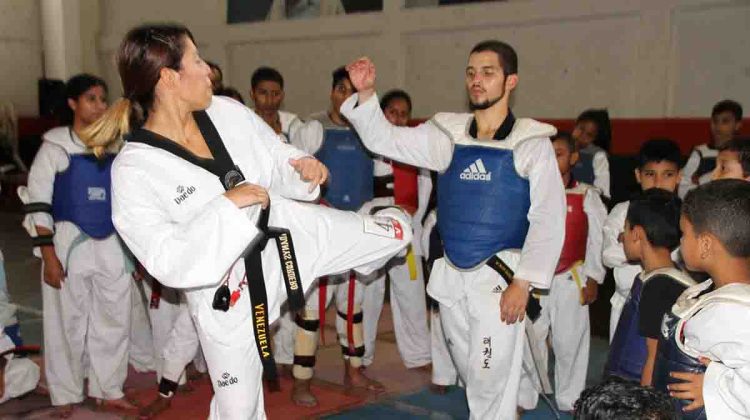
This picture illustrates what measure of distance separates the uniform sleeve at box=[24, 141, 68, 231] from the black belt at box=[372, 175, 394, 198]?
1982mm

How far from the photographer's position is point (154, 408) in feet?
15.1

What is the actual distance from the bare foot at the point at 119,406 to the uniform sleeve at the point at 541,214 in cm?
261

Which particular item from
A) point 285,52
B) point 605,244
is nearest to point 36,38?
point 285,52

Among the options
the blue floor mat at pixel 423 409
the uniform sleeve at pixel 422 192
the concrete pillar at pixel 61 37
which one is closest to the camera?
the blue floor mat at pixel 423 409

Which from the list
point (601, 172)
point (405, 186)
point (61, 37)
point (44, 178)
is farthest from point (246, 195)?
point (61, 37)

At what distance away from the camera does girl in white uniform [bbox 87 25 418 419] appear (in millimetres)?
2371

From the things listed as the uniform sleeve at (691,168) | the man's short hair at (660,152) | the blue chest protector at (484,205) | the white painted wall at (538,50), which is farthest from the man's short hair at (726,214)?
the white painted wall at (538,50)

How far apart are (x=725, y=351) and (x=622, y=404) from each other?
62 centimetres

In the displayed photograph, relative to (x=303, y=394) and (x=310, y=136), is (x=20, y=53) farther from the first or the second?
(x=303, y=394)

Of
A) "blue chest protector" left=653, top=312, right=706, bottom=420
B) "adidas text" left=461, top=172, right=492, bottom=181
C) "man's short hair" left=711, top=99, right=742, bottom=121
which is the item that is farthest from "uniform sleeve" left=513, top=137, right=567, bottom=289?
"man's short hair" left=711, top=99, right=742, bottom=121

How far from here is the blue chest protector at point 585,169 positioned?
20.9ft

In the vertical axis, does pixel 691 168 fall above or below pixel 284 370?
above

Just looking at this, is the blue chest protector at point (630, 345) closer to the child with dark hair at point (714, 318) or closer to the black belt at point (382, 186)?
the child with dark hair at point (714, 318)

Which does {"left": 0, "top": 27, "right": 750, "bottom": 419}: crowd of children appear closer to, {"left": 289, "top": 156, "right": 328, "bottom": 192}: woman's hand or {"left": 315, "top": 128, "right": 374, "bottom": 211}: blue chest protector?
{"left": 315, "top": 128, "right": 374, "bottom": 211}: blue chest protector
